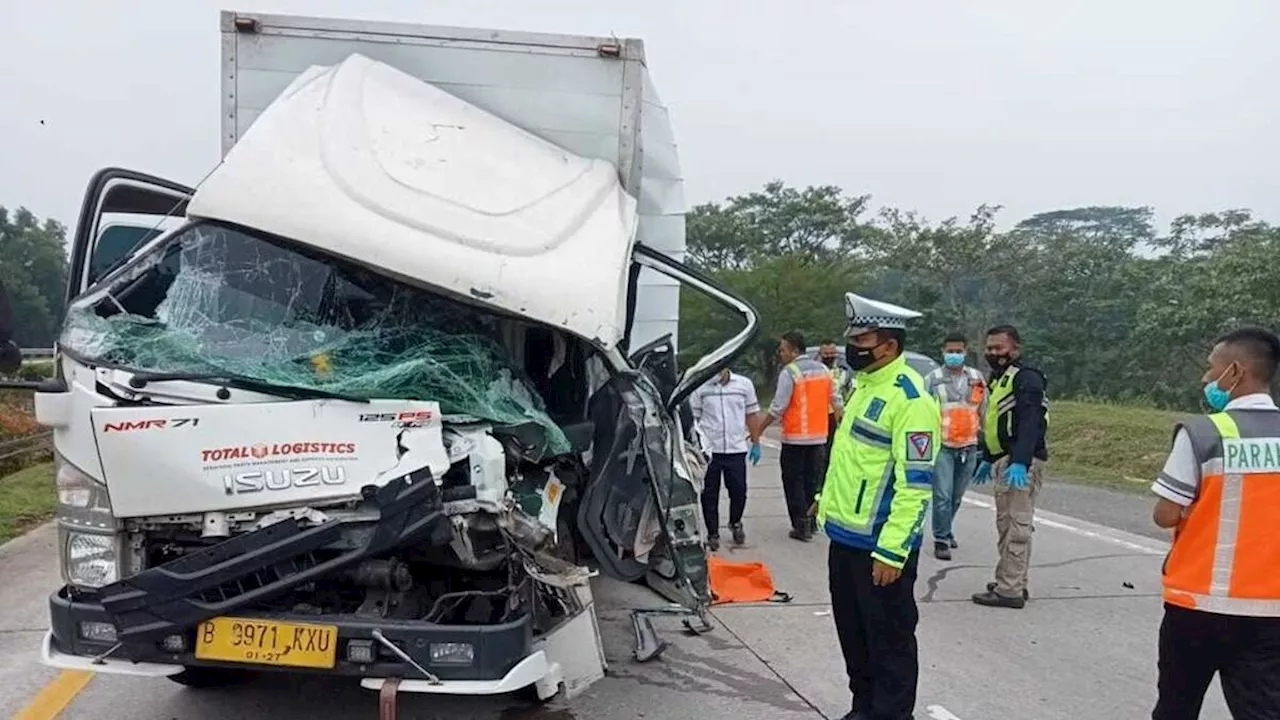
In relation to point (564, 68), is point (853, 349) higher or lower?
lower

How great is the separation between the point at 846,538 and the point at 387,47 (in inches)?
134

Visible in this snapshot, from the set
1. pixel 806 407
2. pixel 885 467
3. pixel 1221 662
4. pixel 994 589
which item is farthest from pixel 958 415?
pixel 1221 662

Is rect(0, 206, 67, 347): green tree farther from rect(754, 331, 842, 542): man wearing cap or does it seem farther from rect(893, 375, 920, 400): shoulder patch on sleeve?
rect(893, 375, 920, 400): shoulder patch on sleeve

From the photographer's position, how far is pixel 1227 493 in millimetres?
3529

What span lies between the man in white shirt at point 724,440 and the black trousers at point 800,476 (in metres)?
0.37

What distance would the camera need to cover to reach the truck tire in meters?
4.78

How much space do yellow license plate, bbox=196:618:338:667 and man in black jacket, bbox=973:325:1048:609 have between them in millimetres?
4310

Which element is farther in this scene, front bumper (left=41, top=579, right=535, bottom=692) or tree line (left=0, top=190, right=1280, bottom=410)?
tree line (left=0, top=190, right=1280, bottom=410)

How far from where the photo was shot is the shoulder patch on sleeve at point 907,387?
170 inches

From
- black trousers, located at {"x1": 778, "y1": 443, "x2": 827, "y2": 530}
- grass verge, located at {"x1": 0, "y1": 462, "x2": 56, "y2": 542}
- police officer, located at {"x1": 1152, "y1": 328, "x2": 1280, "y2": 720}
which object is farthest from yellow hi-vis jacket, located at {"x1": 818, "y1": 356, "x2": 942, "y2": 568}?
grass verge, located at {"x1": 0, "y1": 462, "x2": 56, "y2": 542}

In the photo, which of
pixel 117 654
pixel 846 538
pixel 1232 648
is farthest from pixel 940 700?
pixel 117 654

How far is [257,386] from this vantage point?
3.69 meters

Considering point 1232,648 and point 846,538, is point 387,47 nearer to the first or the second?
point 846,538

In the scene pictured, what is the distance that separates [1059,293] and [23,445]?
895 inches
